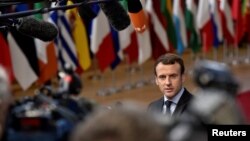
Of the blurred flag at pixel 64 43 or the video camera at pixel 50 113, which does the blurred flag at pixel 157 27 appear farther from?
the video camera at pixel 50 113

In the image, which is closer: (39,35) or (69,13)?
(39,35)

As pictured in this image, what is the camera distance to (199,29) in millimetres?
11781

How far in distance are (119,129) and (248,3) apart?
39.1 feet

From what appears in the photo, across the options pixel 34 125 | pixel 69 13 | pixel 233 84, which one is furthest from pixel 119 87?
pixel 233 84

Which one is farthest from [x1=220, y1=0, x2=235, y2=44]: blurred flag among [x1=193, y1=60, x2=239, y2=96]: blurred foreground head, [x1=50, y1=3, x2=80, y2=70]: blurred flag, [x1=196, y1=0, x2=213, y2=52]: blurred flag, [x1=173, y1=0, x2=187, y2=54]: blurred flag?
[x1=193, y1=60, x2=239, y2=96]: blurred foreground head

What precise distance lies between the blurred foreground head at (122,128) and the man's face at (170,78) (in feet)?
7.19

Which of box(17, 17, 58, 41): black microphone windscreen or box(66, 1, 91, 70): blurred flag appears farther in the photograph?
box(66, 1, 91, 70): blurred flag

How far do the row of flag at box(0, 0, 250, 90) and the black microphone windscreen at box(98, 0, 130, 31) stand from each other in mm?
5440

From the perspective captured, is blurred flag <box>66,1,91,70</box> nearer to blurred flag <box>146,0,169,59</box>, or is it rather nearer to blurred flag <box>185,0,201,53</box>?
blurred flag <box>146,0,169,59</box>

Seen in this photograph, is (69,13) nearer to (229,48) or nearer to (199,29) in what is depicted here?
(199,29)

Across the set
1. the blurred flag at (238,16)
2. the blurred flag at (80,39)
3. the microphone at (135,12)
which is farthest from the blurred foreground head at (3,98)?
the blurred flag at (238,16)

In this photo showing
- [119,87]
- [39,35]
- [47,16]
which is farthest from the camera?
[119,87]

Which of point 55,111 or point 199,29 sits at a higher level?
point 199,29

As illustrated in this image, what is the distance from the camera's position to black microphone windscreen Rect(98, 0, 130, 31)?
2965 millimetres
